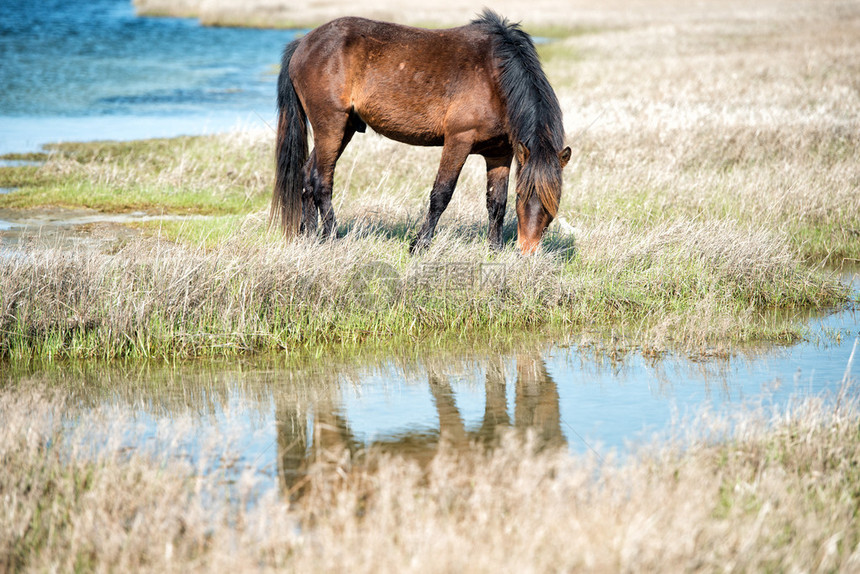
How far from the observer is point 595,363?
19.7 feet

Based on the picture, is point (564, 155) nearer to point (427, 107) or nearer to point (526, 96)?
point (526, 96)

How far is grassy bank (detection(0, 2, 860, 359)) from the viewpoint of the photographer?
20.1ft

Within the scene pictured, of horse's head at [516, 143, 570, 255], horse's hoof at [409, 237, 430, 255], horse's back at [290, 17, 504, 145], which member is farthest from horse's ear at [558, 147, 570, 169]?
horse's hoof at [409, 237, 430, 255]

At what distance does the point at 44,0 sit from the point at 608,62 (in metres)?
55.2

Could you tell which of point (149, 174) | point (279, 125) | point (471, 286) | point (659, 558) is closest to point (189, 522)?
point (659, 558)

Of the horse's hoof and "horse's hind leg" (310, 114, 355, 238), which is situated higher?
"horse's hind leg" (310, 114, 355, 238)

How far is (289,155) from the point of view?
316 inches

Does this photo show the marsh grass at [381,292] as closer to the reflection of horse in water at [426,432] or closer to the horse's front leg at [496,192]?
the horse's front leg at [496,192]

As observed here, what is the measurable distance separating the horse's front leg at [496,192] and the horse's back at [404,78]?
1.58 feet

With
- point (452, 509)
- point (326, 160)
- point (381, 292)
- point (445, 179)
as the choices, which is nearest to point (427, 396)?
point (381, 292)

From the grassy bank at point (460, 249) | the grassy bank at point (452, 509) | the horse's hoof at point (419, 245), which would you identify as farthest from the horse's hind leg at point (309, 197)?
the grassy bank at point (452, 509)

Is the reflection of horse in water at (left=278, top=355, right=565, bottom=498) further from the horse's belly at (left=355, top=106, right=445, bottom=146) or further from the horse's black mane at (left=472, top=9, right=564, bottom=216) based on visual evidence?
the horse's belly at (left=355, top=106, right=445, bottom=146)

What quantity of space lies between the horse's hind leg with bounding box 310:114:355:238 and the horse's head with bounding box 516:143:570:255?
71.7 inches

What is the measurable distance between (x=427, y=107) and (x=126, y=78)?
21.3 metres
